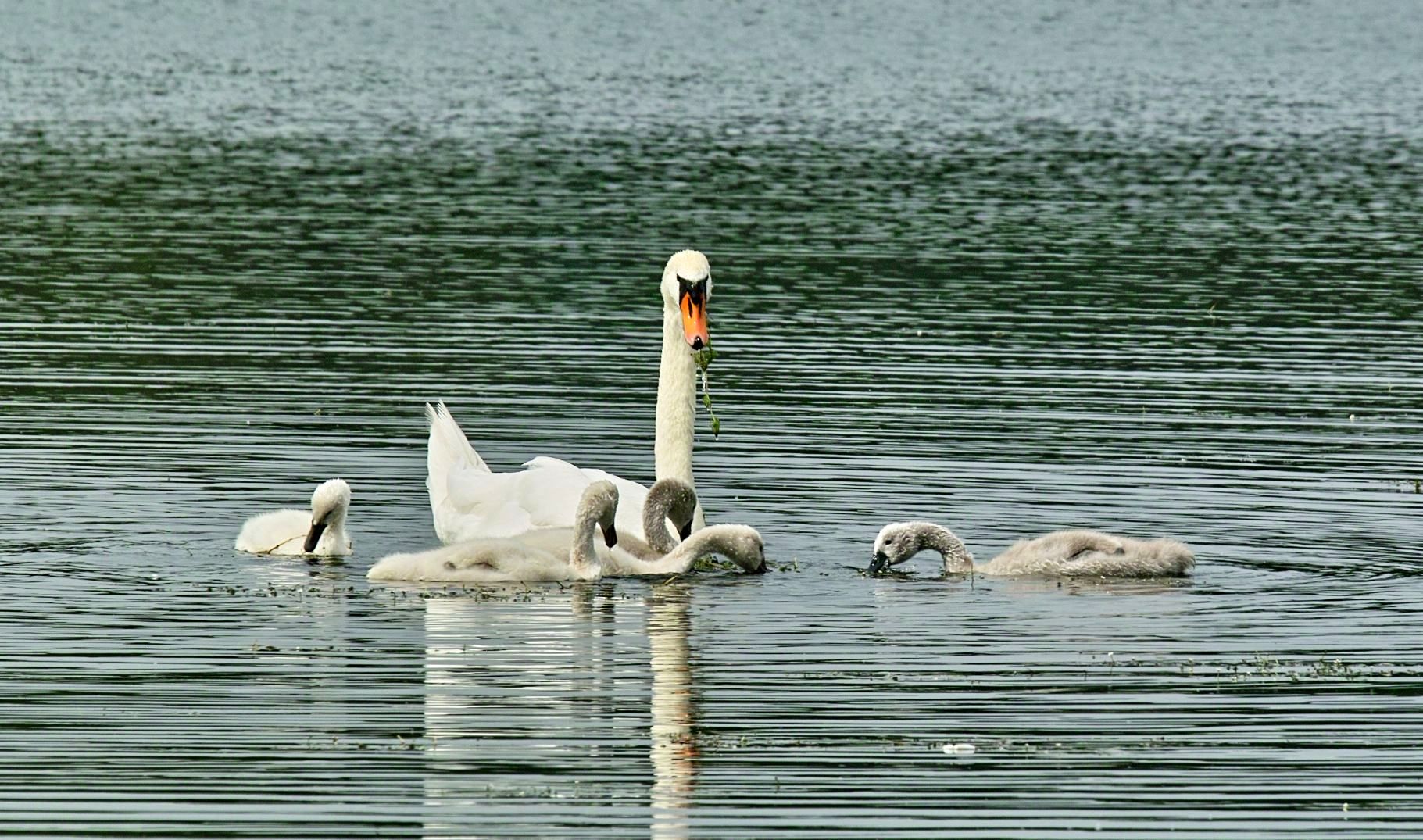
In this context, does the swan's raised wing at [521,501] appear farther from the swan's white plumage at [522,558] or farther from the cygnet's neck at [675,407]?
the swan's white plumage at [522,558]

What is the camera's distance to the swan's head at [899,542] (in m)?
14.6

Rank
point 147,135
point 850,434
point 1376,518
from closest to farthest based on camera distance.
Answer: point 1376,518, point 850,434, point 147,135

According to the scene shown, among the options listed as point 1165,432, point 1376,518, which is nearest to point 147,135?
point 1165,432

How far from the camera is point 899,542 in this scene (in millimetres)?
14578

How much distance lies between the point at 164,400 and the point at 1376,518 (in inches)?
350

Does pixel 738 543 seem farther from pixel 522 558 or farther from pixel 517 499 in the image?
pixel 517 499

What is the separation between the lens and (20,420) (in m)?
19.0

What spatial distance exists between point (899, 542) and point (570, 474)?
208cm

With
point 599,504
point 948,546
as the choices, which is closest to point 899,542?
point 948,546

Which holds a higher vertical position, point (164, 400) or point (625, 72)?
point (625, 72)

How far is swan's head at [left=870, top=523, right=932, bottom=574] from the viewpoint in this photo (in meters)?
14.6

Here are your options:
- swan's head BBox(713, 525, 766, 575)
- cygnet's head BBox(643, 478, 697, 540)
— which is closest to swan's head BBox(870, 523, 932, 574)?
swan's head BBox(713, 525, 766, 575)

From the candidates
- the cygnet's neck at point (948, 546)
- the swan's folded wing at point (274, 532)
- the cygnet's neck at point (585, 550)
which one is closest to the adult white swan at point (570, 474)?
the cygnet's neck at point (585, 550)

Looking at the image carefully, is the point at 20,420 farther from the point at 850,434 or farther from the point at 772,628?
the point at 772,628
